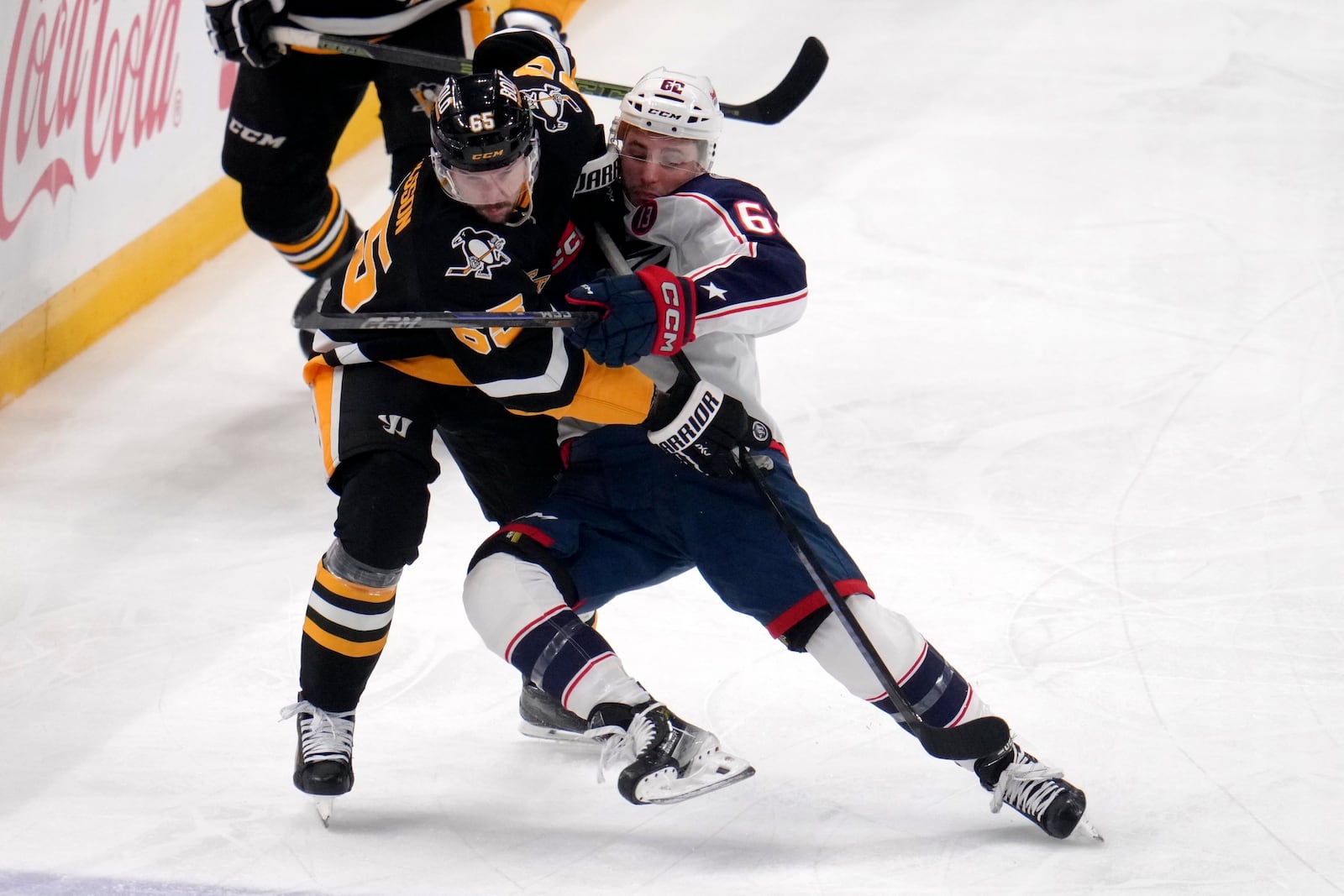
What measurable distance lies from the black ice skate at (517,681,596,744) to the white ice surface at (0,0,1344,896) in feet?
0.13

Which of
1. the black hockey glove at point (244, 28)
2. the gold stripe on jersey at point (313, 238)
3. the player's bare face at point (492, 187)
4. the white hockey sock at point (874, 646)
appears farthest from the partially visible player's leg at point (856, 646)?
the gold stripe on jersey at point (313, 238)

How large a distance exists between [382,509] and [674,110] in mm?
769

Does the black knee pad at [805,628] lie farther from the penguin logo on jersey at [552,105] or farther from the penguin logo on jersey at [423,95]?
the penguin logo on jersey at [423,95]

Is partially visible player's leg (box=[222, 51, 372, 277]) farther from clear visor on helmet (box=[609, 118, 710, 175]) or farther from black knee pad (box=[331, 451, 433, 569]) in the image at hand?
black knee pad (box=[331, 451, 433, 569])

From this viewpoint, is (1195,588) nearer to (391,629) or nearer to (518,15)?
(391,629)

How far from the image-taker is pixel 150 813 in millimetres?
2605

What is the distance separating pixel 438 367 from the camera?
265 centimetres

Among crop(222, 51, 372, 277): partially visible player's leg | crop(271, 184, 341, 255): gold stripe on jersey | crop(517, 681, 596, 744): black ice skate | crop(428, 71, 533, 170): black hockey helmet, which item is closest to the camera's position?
crop(428, 71, 533, 170): black hockey helmet

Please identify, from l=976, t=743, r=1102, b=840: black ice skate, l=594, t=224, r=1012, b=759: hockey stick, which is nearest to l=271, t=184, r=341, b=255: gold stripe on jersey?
l=594, t=224, r=1012, b=759: hockey stick

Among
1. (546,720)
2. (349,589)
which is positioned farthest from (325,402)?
(546,720)

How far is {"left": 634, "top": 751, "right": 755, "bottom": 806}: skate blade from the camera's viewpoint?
89.7 inches

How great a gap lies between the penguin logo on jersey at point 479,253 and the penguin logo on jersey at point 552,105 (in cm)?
27

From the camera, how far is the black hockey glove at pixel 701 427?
2.48m

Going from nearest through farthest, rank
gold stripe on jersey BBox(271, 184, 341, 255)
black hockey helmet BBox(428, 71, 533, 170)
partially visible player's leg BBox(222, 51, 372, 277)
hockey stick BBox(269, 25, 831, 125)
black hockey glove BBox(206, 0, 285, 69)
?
black hockey helmet BBox(428, 71, 533, 170)
hockey stick BBox(269, 25, 831, 125)
black hockey glove BBox(206, 0, 285, 69)
partially visible player's leg BBox(222, 51, 372, 277)
gold stripe on jersey BBox(271, 184, 341, 255)
